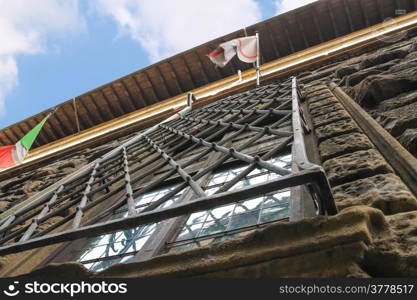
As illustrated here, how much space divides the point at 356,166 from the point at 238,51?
17.7 ft

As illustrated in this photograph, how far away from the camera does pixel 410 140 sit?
1.80m

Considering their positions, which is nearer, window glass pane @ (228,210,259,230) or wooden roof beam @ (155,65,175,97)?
window glass pane @ (228,210,259,230)

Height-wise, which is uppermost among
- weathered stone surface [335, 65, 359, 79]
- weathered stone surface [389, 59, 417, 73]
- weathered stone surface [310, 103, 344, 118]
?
weathered stone surface [389, 59, 417, 73]

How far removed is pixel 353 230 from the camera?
1.12 m

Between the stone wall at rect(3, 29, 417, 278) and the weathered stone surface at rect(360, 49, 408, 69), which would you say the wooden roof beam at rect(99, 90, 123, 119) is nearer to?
the weathered stone surface at rect(360, 49, 408, 69)

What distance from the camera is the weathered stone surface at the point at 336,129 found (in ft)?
7.68

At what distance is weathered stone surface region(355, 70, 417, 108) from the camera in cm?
262

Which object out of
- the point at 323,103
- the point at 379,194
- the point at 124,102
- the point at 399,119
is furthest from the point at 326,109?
the point at 124,102

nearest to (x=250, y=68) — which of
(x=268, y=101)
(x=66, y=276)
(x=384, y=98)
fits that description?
(x=268, y=101)

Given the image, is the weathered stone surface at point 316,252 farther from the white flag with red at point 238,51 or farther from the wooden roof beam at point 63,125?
the wooden roof beam at point 63,125

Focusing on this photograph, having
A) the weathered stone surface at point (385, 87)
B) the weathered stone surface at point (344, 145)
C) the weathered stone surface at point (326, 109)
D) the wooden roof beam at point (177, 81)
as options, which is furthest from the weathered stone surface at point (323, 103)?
the wooden roof beam at point (177, 81)

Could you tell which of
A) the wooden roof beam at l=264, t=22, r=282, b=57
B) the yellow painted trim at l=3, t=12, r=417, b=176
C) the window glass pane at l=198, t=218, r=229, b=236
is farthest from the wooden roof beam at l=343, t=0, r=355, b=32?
the window glass pane at l=198, t=218, r=229, b=236

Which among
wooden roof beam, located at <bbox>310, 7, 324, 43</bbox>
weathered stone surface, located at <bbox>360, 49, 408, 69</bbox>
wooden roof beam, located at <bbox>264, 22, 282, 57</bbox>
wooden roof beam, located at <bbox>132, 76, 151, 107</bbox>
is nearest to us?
weathered stone surface, located at <bbox>360, 49, 408, 69</bbox>

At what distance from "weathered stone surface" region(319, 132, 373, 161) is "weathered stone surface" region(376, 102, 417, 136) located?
0.54 feet
